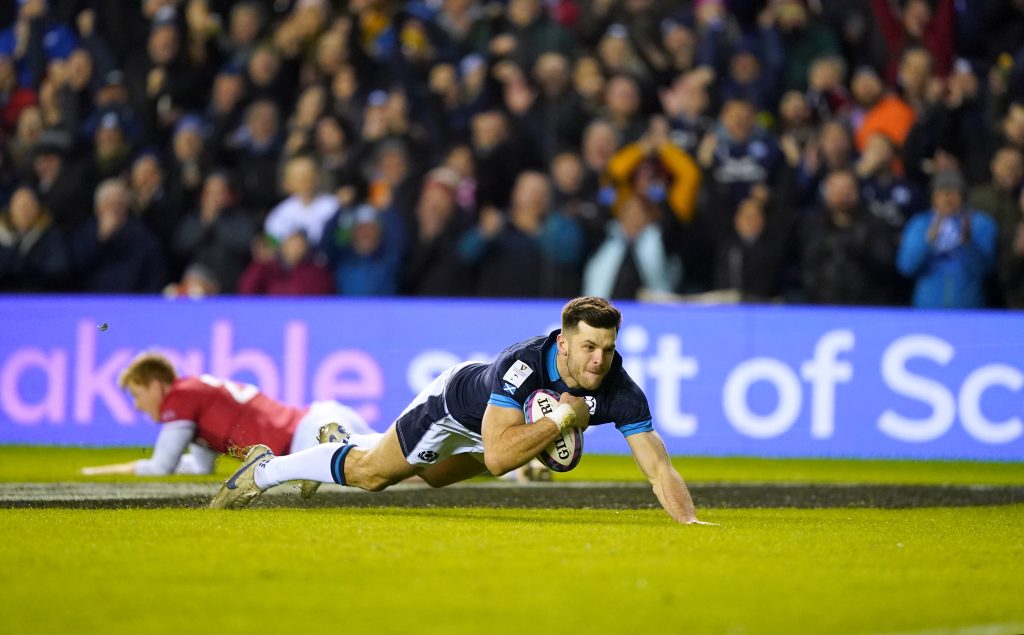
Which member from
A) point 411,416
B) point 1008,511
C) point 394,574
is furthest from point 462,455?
point 1008,511

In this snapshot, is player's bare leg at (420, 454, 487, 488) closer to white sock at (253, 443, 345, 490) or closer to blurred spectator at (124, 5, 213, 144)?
white sock at (253, 443, 345, 490)

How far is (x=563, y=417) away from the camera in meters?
8.14

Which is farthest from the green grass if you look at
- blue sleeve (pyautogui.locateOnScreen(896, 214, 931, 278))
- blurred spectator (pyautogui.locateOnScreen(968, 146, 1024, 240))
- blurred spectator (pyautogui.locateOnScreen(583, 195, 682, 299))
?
blurred spectator (pyautogui.locateOnScreen(968, 146, 1024, 240))

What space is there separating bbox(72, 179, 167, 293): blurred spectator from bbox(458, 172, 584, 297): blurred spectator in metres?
3.26

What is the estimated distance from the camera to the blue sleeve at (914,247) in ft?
51.1

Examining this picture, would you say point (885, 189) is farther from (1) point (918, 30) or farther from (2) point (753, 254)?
(1) point (918, 30)

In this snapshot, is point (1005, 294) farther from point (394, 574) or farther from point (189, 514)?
point (394, 574)

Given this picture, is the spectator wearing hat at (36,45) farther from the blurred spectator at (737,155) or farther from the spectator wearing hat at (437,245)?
the blurred spectator at (737,155)

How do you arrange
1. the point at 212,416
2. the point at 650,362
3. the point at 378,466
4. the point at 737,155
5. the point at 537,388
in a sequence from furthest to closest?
the point at 737,155, the point at 650,362, the point at 212,416, the point at 378,466, the point at 537,388

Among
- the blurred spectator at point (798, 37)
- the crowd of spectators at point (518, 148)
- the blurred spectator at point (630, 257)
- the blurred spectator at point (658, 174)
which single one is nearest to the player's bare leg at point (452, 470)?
the blurred spectator at point (630, 257)

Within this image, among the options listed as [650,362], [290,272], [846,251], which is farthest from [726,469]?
[290,272]

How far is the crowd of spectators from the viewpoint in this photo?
15836mm

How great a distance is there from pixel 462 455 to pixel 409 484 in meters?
3.01

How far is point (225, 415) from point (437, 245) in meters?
5.26
